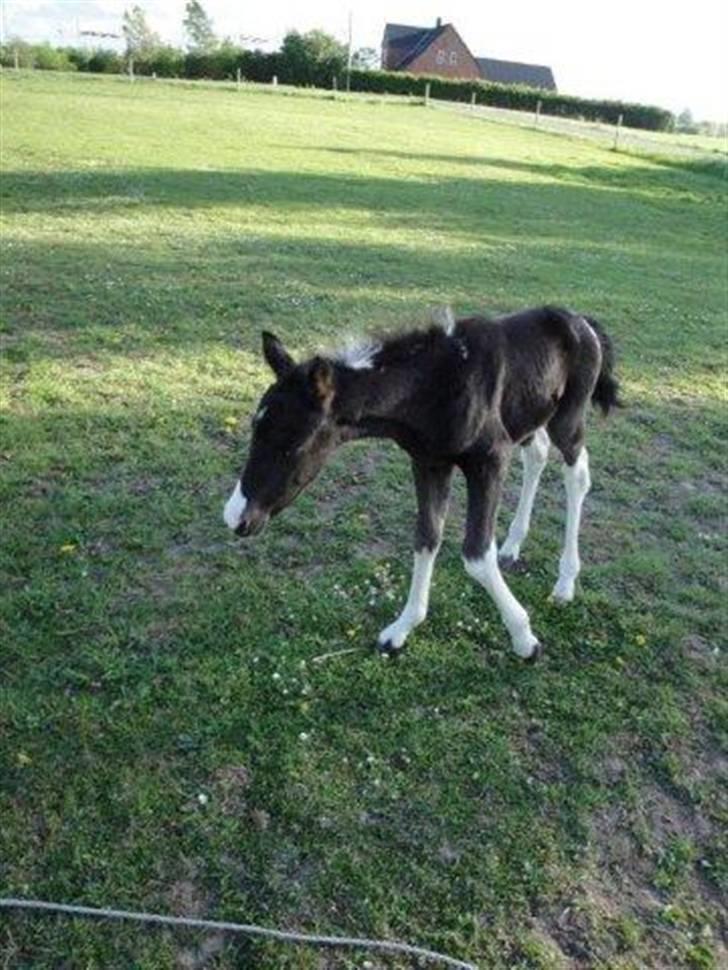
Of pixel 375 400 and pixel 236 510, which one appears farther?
pixel 375 400

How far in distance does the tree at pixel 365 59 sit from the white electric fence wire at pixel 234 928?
76355mm

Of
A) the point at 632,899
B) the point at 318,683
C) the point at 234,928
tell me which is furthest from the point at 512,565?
the point at 234,928

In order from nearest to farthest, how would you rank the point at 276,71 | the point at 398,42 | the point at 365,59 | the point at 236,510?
the point at 236,510 < the point at 276,71 < the point at 365,59 < the point at 398,42

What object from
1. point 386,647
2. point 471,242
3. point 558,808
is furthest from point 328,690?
point 471,242

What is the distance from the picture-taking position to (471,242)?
16.4 metres

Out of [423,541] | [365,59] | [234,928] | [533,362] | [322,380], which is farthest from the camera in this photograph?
[365,59]

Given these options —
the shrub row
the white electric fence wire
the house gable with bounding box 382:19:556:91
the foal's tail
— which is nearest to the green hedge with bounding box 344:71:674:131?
the shrub row

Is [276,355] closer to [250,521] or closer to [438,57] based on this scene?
[250,521]

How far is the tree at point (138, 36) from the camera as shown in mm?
73875

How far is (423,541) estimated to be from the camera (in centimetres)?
492

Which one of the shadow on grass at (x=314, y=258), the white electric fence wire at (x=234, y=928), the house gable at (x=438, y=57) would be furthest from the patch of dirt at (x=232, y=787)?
the house gable at (x=438, y=57)

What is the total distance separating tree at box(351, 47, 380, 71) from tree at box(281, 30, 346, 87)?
2.02 metres

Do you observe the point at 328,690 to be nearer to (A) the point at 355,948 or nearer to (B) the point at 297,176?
(A) the point at 355,948

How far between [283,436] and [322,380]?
29cm
